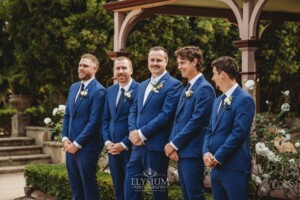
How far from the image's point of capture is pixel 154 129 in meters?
6.56

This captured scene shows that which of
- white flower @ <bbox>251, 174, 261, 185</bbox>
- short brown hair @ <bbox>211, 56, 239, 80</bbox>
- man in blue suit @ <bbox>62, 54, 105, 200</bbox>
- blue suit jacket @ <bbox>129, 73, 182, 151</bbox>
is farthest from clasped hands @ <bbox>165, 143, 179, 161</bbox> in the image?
man in blue suit @ <bbox>62, 54, 105, 200</bbox>

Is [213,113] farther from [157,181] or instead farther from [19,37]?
[19,37]

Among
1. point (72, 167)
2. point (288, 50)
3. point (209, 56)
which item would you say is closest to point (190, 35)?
point (209, 56)

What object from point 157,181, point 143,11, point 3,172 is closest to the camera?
point 157,181

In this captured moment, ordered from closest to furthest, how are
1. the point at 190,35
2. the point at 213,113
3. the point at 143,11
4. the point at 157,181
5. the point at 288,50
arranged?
the point at 213,113 → the point at 157,181 → the point at 143,11 → the point at 190,35 → the point at 288,50

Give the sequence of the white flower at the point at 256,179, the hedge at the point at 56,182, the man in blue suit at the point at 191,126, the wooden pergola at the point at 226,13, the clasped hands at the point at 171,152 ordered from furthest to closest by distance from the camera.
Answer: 1. the hedge at the point at 56,182
2. the wooden pergola at the point at 226,13
3. the white flower at the point at 256,179
4. the clasped hands at the point at 171,152
5. the man in blue suit at the point at 191,126

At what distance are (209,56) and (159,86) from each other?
359 inches

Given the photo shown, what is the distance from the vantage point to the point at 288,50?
16.5 metres

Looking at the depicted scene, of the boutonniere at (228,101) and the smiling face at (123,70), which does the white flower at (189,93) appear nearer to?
the boutonniere at (228,101)

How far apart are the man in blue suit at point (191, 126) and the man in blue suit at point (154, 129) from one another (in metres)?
0.31

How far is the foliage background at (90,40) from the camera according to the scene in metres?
14.6

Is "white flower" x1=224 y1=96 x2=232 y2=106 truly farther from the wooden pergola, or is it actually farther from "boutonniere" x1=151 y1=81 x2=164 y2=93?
the wooden pergola

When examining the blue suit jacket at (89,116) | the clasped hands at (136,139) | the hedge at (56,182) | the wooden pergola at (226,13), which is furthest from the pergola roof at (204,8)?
the clasped hands at (136,139)

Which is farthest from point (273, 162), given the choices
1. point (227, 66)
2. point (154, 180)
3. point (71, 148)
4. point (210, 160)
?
point (71, 148)
